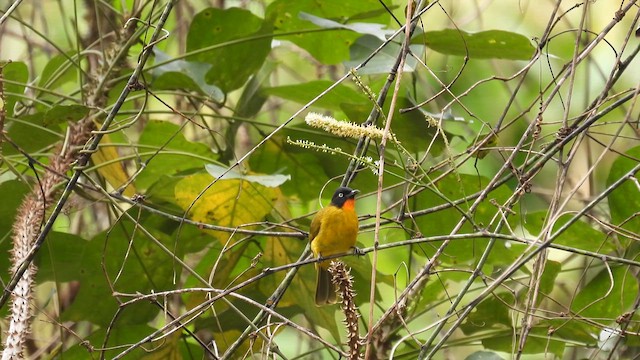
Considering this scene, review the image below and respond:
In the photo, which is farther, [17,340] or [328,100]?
[328,100]

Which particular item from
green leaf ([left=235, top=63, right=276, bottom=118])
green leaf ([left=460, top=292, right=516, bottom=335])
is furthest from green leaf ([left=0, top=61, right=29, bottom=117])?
green leaf ([left=460, top=292, right=516, bottom=335])

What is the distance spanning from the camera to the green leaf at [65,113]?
3011mm

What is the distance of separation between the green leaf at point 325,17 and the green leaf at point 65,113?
3.58ft

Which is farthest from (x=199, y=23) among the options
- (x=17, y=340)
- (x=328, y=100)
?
(x=17, y=340)

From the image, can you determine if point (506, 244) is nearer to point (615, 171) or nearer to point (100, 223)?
point (615, 171)

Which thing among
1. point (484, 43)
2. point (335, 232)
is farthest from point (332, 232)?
point (484, 43)

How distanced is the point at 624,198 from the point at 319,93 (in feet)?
4.37

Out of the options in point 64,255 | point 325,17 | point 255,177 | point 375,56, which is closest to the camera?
point 255,177

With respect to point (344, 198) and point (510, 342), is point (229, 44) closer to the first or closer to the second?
point (344, 198)

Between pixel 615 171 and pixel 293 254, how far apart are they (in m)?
1.34

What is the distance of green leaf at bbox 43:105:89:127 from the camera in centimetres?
301

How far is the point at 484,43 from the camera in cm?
346

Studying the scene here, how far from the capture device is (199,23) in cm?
389

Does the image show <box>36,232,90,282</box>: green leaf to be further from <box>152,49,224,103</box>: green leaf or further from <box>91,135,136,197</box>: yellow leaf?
<box>152,49,224,103</box>: green leaf
